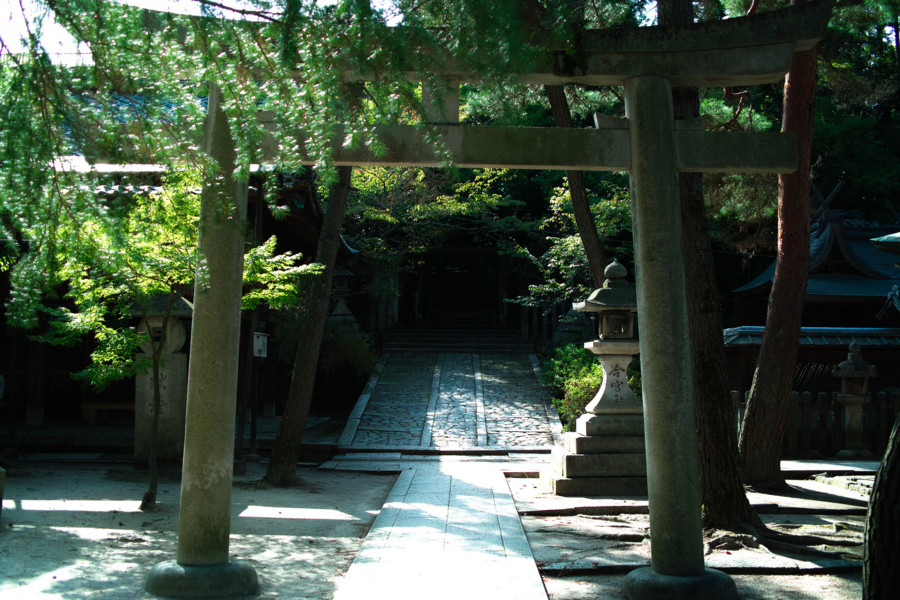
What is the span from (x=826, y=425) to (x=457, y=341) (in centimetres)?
1322

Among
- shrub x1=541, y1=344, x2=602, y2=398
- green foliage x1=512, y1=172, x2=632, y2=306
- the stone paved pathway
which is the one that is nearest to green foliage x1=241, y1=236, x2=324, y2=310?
the stone paved pathway

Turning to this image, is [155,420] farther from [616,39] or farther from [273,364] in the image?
[273,364]

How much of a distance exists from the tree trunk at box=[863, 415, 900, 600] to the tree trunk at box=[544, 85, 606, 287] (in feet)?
20.8

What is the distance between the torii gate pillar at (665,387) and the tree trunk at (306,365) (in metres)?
5.26

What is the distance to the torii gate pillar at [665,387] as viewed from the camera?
4.61 meters

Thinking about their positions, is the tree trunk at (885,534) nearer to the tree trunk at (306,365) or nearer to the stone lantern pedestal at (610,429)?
the stone lantern pedestal at (610,429)

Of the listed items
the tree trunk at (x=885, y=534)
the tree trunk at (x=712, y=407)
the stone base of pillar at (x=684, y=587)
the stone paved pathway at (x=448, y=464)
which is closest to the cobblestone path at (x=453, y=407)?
the stone paved pathway at (x=448, y=464)

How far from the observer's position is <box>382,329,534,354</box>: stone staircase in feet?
74.1

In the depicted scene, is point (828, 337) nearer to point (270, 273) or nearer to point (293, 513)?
point (270, 273)

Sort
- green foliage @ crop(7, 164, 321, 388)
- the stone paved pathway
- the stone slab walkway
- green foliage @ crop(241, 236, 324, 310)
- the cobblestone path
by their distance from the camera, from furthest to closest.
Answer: the cobblestone path
green foliage @ crop(241, 236, 324, 310)
the stone paved pathway
the stone slab walkway
green foliage @ crop(7, 164, 321, 388)

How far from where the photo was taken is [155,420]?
26.9ft

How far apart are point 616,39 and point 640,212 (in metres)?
1.17

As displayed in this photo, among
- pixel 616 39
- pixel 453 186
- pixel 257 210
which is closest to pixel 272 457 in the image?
pixel 257 210

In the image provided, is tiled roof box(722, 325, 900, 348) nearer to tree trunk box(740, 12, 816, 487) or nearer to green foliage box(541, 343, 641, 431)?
green foliage box(541, 343, 641, 431)
